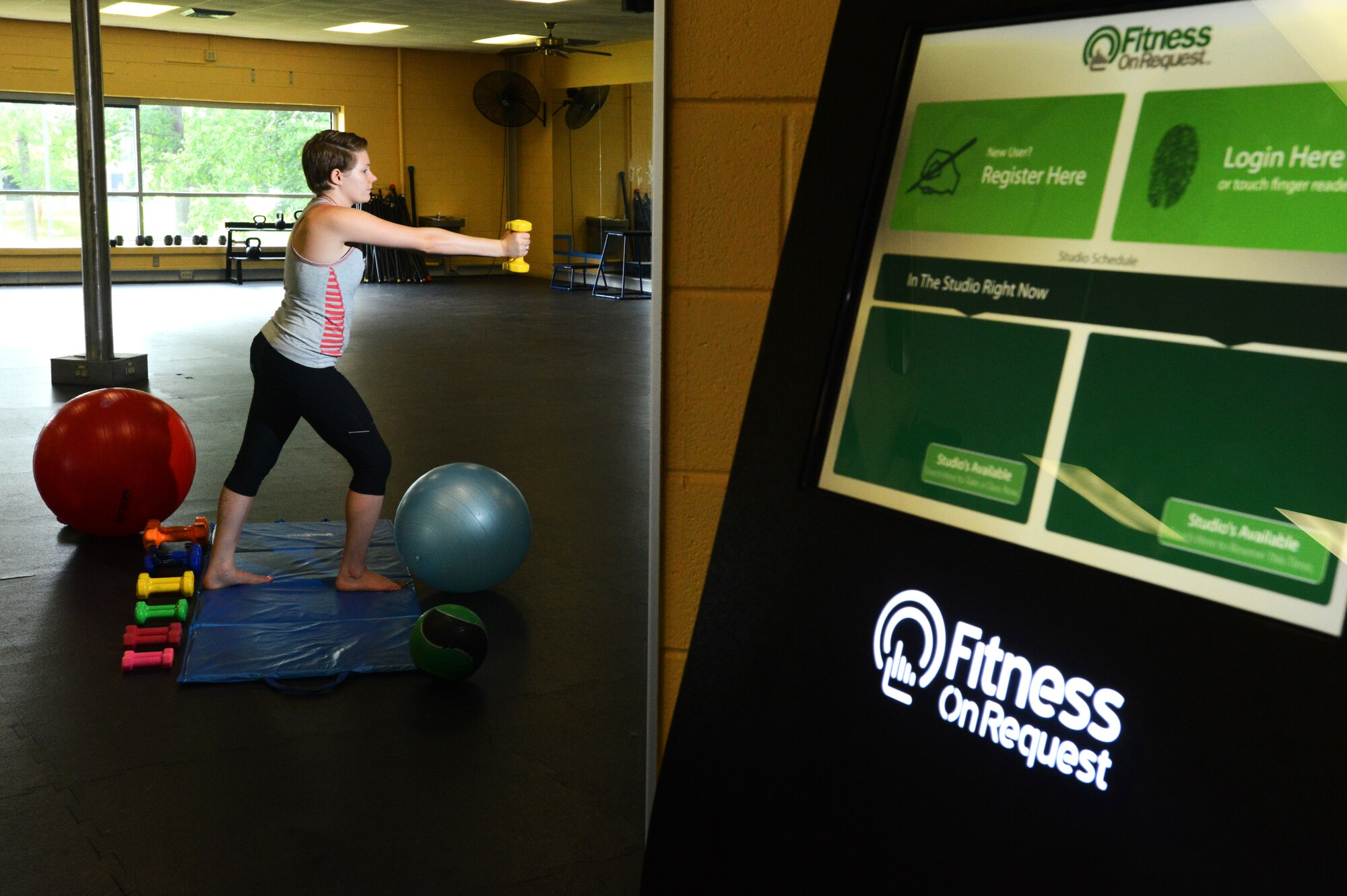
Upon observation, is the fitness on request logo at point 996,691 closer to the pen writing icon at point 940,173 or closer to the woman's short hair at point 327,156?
the pen writing icon at point 940,173

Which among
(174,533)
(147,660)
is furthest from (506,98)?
(147,660)

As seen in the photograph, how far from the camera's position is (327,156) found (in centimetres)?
335

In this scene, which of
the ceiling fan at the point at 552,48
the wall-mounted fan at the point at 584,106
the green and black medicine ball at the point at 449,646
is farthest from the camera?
the wall-mounted fan at the point at 584,106

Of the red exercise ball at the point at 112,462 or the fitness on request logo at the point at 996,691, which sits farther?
the red exercise ball at the point at 112,462

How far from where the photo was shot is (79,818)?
92.1 inches

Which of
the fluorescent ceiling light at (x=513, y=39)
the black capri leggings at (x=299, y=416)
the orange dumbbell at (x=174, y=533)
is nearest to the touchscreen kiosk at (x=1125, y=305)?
the black capri leggings at (x=299, y=416)

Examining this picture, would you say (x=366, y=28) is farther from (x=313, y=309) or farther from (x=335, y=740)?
(x=335, y=740)

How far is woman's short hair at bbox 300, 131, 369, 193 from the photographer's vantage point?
132 inches

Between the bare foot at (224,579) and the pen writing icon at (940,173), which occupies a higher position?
the pen writing icon at (940,173)

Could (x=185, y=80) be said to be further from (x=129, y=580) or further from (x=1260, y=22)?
(x=1260, y=22)

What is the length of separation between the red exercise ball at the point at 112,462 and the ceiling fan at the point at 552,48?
927 centimetres

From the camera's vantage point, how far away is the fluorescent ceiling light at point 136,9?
39.5 feet

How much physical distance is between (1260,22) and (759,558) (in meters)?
0.49

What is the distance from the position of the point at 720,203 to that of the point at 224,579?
9.17ft
